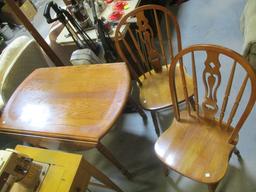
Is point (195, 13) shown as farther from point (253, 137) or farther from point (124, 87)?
point (124, 87)

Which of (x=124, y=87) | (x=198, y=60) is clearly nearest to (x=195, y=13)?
(x=198, y=60)

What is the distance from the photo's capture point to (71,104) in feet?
4.56

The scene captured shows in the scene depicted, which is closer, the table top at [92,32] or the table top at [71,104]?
the table top at [71,104]

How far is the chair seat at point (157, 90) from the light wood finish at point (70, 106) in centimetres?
29

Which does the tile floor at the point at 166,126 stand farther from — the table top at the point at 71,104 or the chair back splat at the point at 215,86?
the table top at the point at 71,104

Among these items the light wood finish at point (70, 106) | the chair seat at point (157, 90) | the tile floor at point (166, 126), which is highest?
the light wood finish at point (70, 106)

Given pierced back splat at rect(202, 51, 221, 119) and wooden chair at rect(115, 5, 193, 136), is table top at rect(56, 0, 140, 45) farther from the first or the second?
pierced back splat at rect(202, 51, 221, 119)

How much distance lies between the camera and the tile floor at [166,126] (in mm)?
1543

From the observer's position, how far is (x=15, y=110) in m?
Result: 1.57

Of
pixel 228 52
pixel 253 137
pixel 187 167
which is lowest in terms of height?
pixel 253 137

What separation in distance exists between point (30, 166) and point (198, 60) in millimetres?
1820

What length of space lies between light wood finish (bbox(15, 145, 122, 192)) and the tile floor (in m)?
0.61

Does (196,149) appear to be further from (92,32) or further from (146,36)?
(92,32)

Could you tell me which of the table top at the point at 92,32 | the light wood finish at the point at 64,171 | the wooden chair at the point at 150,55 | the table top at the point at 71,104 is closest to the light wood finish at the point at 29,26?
the table top at the point at 92,32
